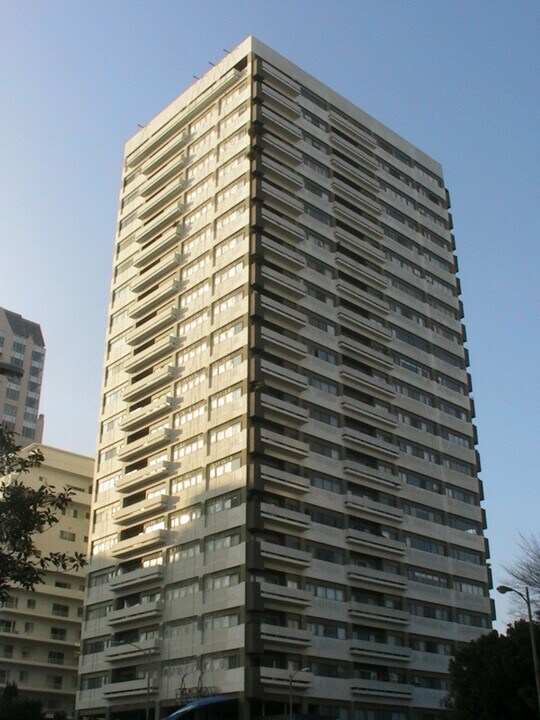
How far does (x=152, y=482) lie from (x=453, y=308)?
149ft

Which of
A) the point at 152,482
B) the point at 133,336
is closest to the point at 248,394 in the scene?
the point at 152,482

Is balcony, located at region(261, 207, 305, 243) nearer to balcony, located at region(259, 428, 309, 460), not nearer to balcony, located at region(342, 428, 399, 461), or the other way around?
balcony, located at region(342, 428, 399, 461)

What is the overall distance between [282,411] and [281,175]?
27.2 meters

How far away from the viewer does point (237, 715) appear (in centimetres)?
7294

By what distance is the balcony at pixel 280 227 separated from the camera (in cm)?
9169

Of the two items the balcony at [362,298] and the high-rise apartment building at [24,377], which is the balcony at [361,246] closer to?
the balcony at [362,298]

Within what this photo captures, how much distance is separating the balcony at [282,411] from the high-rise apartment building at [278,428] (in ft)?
0.71

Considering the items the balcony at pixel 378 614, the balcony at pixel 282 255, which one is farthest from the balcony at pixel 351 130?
the balcony at pixel 378 614

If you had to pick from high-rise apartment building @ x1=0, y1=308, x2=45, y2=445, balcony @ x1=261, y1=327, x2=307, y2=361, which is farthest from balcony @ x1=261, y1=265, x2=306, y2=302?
high-rise apartment building @ x1=0, y1=308, x2=45, y2=445

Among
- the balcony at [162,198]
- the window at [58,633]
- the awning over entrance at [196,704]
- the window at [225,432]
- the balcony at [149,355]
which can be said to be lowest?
the awning over entrance at [196,704]

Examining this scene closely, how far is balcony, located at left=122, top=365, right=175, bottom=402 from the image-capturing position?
303 feet

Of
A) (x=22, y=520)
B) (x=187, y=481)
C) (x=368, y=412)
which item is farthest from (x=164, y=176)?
(x=22, y=520)

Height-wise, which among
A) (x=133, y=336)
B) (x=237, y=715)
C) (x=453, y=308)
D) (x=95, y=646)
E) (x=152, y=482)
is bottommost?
(x=237, y=715)

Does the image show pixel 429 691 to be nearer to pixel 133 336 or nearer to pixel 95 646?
pixel 95 646
